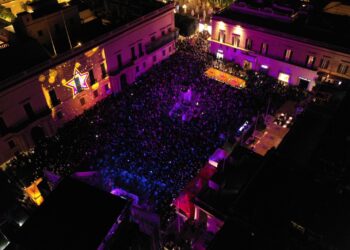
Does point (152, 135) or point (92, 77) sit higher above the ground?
point (92, 77)

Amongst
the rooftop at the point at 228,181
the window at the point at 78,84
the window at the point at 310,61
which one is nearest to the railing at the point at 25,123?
the window at the point at 78,84

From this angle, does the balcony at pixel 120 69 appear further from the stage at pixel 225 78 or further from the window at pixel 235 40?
the window at pixel 235 40

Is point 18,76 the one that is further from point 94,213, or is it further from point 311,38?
point 311,38

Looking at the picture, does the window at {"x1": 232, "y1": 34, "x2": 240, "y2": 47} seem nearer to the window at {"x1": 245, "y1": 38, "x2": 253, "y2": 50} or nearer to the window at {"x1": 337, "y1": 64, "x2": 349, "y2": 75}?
the window at {"x1": 245, "y1": 38, "x2": 253, "y2": 50}

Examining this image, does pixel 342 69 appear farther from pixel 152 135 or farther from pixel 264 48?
pixel 152 135

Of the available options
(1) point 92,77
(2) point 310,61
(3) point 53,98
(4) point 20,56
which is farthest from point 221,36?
(4) point 20,56

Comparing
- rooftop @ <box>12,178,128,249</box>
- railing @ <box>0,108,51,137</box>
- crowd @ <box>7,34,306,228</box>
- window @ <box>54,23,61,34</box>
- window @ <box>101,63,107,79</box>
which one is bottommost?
crowd @ <box>7,34,306,228</box>

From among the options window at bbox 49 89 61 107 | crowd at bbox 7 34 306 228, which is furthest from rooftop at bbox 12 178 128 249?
window at bbox 49 89 61 107
